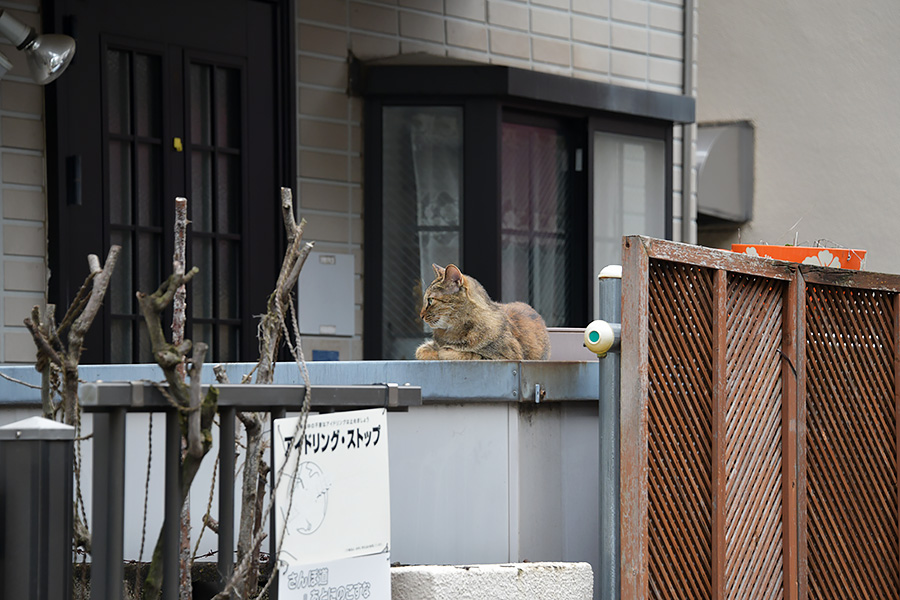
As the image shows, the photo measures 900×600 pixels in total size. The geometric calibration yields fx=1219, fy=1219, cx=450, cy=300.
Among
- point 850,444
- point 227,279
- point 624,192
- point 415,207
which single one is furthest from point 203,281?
point 850,444

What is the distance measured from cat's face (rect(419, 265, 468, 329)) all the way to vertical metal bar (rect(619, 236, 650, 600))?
83 centimetres

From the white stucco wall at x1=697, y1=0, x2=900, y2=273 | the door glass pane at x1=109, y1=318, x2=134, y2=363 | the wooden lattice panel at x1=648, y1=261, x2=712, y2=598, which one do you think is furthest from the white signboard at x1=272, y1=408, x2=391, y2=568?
the white stucco wall at x1=697, y1=0, x2=900, y2=273

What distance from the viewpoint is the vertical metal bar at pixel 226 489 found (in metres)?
2.88

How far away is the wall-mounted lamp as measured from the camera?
17.9 ft

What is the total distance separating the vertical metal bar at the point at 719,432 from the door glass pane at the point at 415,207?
3215 millimetres

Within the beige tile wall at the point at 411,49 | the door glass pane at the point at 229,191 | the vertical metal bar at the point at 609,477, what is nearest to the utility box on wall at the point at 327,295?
the beige tile wall at the point at 411,49

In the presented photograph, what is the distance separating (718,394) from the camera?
405 centimetres

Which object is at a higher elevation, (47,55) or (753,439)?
(47,55)

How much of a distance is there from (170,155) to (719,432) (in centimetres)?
355

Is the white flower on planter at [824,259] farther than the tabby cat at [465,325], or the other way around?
the white flower on planter at [824,259]

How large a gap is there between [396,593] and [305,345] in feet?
11.2

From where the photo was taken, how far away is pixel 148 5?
249 inches

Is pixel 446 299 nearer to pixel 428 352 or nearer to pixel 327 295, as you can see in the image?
pixel 428 352

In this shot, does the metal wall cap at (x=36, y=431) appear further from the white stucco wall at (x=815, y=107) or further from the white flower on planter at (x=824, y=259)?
the white stucco wall at (x=815, y=107)
